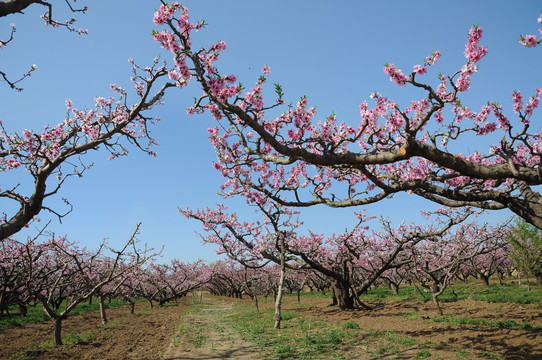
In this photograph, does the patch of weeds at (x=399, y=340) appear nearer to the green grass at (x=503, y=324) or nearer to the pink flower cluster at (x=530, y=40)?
the green grass at (x=503, y=324)

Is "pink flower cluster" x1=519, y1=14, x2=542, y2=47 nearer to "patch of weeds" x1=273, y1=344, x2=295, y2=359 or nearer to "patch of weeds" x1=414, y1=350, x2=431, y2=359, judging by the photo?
"patch of weeds" x1=414, y1=350, x2=431, y2=359

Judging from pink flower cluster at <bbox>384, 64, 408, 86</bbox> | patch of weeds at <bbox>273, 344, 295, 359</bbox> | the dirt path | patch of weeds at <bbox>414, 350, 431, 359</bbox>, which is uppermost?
pink flower cluster at <bbox>384, 64, 408, 86</bbox>

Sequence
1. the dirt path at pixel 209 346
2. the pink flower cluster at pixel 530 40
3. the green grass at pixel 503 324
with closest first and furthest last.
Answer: the pink flower cluster at pixel 530 40 → the green grass at pixel 503 324 → the dirt path at pixel 209 346

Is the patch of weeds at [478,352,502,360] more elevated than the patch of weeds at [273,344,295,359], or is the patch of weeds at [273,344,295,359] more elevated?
the patch of weeds at [478,352,502,360]

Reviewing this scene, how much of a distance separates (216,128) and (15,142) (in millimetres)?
6022

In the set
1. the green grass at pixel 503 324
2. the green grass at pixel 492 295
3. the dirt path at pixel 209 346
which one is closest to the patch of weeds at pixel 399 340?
the green grass at pixel 503 324

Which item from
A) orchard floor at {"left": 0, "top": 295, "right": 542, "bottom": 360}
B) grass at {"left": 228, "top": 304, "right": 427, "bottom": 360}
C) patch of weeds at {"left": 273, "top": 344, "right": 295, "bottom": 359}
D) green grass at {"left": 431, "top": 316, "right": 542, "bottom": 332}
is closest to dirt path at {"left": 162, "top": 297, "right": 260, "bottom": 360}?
orchard floor at {"left": 0, "top": 295, "right": 542, "bottom": 360}

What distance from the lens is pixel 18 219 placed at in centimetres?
763

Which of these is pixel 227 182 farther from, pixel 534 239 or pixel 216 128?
pixel 534 239

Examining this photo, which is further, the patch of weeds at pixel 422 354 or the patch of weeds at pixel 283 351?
the patch of weeds at pixel 283 351

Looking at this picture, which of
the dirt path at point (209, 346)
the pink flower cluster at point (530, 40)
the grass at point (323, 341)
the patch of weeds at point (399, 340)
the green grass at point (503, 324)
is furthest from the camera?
the dirt path at point (209, 346)

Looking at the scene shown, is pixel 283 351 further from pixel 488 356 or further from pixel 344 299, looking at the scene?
pixel 344 299

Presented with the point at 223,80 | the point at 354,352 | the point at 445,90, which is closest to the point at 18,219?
the point at 223,80

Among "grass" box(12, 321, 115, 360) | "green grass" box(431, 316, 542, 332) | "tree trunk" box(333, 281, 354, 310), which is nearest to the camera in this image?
"green grass" box(431, 316, 542, 332)
